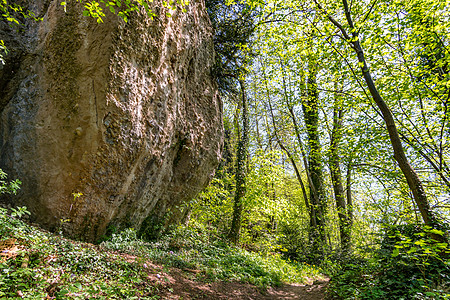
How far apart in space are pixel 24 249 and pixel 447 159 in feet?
34.9

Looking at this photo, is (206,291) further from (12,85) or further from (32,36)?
(32,36)

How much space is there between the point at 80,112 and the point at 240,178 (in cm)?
644

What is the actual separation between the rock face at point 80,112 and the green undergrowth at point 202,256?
73cm

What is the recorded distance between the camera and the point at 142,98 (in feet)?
17.5

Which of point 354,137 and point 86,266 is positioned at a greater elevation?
point 354,137

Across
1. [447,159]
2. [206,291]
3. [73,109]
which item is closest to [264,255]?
[206,291]

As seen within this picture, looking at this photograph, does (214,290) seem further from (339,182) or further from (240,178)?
(339,182)

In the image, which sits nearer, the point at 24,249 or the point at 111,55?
the point at 24,249

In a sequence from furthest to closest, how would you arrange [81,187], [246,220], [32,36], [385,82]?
[246,220], [385,82], [32,36], [81,187]

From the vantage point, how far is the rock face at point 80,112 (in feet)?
14.8

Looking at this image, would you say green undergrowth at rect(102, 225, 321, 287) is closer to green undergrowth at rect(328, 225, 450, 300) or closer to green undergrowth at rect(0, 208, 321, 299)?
green undergrowth at rect(0, 208, 321, 299)

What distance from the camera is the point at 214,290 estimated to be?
4.71 meters

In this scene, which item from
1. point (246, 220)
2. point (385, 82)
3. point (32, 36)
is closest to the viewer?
point (32, 36)

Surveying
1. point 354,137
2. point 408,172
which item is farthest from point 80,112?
point 354,137
